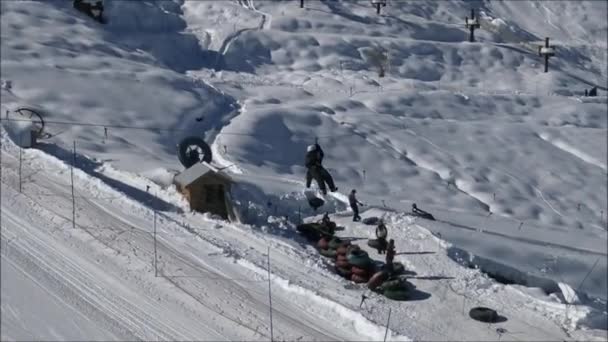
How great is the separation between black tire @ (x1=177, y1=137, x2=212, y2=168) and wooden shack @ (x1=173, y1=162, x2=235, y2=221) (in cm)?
326

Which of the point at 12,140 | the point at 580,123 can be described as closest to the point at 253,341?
the point at 12,140

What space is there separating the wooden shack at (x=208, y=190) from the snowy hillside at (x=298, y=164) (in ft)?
1.05

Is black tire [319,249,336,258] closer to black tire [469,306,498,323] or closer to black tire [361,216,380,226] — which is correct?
black tire [361,216,380,226]

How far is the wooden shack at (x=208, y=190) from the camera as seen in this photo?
18266 mm

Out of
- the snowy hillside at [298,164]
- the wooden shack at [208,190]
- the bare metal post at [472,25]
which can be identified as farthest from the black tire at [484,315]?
the bare metal post at [472,25]

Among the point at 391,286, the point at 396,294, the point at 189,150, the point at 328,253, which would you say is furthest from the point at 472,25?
the point at 396,294

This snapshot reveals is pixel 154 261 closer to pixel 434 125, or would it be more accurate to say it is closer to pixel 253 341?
pixel 253 341

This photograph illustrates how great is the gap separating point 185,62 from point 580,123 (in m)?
17.8

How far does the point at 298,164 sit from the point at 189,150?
309 inches

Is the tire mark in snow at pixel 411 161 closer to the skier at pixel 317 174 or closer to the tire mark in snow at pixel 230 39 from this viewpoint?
the skier at pixel 317 174

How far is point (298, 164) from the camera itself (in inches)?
1168

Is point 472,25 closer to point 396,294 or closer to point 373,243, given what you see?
point 373,243

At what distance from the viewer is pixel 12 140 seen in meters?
20.9

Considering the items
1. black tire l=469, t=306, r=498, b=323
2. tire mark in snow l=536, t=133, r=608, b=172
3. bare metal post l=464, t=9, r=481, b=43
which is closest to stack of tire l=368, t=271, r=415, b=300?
black tire l=469, t=306, r=498, b=323
